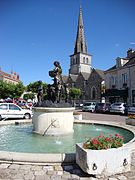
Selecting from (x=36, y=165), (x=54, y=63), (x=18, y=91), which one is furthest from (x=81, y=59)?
(x=36, y=165)

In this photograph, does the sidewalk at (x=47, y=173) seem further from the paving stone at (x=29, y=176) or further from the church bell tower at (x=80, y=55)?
the church bell tower at (x=80, y=55)

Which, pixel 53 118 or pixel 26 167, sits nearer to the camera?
pixel 26 167

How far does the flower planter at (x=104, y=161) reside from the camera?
4023 millimetres

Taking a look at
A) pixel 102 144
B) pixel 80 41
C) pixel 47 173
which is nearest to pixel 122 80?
pixel 102 144

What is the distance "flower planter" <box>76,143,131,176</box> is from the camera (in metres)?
4.02

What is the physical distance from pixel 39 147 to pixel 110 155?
10.1ft

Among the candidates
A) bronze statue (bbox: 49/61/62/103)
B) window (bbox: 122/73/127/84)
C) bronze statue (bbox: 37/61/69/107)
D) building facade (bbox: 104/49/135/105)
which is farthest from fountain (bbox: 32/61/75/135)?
window (bbox: 122/73/127/84)

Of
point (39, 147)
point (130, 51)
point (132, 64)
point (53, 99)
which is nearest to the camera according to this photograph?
point (39, 147)

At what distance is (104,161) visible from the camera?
4.06m

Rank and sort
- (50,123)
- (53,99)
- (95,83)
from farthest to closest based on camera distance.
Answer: (95,83), (53,99), (50,123)

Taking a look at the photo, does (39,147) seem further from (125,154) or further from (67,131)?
(125,154)

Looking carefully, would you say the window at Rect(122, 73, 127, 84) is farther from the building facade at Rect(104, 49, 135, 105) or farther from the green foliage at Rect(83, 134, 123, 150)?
the green foliage at Rect(83, 134, 123, 150)

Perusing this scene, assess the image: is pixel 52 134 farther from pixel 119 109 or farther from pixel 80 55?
pixel 80 55

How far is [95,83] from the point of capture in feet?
199
